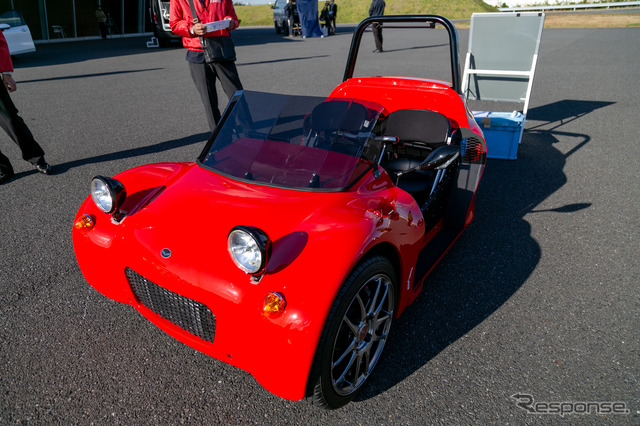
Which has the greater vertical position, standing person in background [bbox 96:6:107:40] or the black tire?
standing person in background [bbox 96:6:107:40]

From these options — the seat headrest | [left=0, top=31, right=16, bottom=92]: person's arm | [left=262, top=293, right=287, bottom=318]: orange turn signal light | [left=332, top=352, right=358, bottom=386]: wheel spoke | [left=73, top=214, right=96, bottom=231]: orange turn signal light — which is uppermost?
[left=0, top=31, right=16, bottom=92]: person's arm

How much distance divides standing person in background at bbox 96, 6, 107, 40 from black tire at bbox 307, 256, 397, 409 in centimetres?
2622

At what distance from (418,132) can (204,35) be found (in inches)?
107

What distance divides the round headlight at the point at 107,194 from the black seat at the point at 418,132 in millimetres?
1858

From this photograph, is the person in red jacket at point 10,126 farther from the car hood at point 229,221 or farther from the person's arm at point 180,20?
the car hood at point 229,221

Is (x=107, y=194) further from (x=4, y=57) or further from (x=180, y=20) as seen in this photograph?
(x=4, y=57)

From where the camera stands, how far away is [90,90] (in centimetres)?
966

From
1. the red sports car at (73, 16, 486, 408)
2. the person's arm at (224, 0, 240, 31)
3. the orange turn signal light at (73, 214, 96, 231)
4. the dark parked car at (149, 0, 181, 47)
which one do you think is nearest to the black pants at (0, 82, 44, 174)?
the person's arm at (224, 0, 240, 31)

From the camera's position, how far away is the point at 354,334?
6.70 ft

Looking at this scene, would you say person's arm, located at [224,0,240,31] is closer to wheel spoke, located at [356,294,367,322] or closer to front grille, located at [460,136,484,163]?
front grille, located at [460,136,484,163]

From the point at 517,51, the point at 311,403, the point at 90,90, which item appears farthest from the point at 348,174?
the point at 90,90

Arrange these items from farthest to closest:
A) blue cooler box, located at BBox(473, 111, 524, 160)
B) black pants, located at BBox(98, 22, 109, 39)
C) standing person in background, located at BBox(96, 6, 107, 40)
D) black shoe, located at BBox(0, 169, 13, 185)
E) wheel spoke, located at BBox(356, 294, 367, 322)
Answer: black pants, located at BBox(98, 22, 109, 39) < standing person in background, located at BBox(96, 6, 107, 40) < blue cooler box, located at BBox(473, 111, 524, 160) < black shoe, located at BBox(0, 169, 13, 185) < wheel spoke, located at BBox(356, 294, 367, 322)

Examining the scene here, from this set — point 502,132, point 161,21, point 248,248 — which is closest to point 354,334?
point 248,248

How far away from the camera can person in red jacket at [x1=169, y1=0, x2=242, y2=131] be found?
15.5 ft
